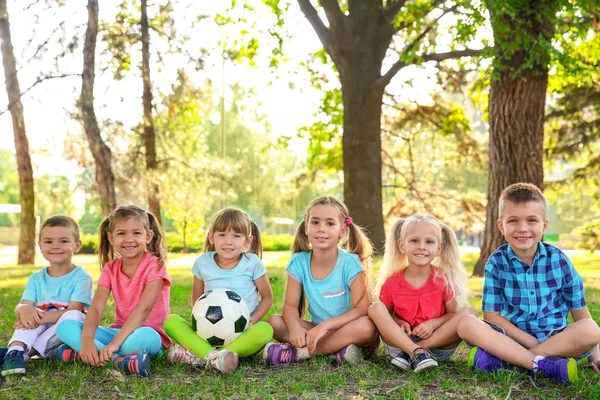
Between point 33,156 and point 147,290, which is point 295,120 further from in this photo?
point 147,290

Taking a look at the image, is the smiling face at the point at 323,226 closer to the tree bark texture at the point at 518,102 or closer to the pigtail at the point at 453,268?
the pigtail at the point at 453,268

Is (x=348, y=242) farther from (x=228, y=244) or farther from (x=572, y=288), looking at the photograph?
(x=572, y=288)

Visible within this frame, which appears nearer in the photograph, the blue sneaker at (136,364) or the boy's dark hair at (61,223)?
the blue sneaker at (136,364)

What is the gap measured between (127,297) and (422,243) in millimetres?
2097

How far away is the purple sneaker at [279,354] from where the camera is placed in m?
4.59

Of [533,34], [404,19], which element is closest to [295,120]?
[404,19]

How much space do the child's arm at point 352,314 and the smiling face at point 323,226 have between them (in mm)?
318

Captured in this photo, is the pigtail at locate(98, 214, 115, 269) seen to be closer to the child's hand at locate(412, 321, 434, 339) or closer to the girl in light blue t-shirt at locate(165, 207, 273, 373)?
the girl in light blue t-shirt at locate(165, 207, 273, 373)

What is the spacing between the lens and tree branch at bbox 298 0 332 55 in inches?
532

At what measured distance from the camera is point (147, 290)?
15.8 feet

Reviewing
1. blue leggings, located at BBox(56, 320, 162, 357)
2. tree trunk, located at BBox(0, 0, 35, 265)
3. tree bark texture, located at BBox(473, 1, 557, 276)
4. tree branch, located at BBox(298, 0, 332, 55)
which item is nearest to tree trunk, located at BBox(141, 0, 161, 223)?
tree trunk, located at BBox(0, 0, 35, 265)

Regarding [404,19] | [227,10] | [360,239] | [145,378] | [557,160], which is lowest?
[145,378]

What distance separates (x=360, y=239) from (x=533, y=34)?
5625mm

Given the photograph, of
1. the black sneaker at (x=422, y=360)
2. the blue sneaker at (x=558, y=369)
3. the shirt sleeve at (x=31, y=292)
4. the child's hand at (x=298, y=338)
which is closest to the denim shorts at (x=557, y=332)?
the blue sneaker at (x=558, y=369)
